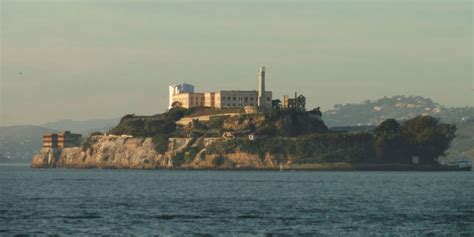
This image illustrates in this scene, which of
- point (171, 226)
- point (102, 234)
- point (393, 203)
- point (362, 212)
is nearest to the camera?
point (102, 234)

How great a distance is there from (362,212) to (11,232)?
38392 mm

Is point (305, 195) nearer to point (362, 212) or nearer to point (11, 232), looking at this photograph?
point (362, 212)

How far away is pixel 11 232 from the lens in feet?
282

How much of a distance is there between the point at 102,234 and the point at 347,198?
5777 cm

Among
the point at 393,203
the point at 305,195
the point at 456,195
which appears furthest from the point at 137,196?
the point at 456,195

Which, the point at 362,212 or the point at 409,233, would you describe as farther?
the point at 362,212

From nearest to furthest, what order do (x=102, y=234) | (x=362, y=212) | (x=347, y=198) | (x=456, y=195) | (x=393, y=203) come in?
(x=102, y=234), (x=362, y=212), (x=393, y=203), (x=347, y=198), (x=456, y=195)

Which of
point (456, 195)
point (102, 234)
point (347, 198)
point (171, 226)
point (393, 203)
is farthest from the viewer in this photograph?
point (456, 195)

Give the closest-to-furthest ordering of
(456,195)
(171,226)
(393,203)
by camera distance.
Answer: (171,226)
(393,203)
(456,195)

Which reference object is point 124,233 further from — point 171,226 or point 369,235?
point 369,235

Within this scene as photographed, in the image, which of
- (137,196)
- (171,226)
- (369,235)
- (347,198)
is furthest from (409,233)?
(137,196)

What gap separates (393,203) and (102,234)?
50.5 m

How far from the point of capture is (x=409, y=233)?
87438 millimetres

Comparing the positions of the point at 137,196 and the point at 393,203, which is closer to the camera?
the point at 393,203
